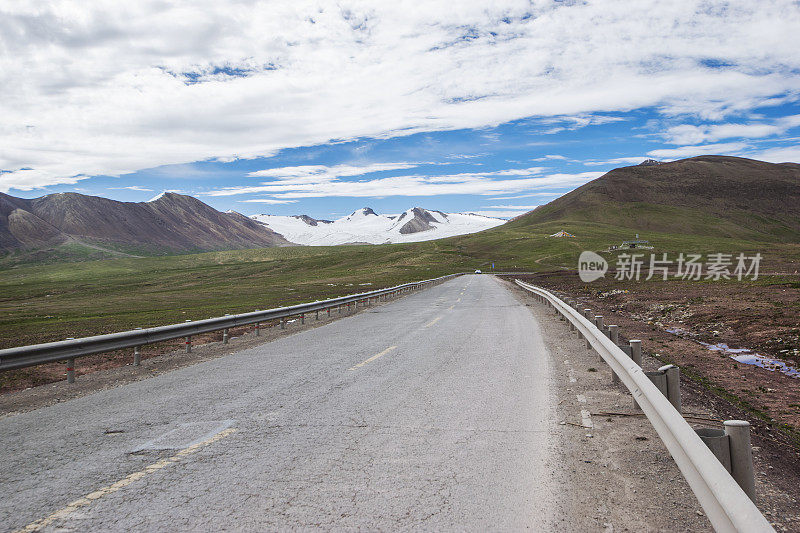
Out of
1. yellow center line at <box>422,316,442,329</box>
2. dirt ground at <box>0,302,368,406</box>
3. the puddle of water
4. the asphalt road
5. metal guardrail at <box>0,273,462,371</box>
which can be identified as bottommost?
the puddle of water

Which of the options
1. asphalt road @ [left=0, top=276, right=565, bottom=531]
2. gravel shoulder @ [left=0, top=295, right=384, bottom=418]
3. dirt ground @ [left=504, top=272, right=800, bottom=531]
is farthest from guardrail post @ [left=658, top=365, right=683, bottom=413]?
gravel shoulder @ [left=0, top=295, right=384, bottom=418]

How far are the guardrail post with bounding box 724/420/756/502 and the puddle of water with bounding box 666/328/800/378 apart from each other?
23.5 feet

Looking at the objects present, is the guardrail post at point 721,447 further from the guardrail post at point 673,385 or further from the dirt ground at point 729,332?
the dirt ground at point 729,332

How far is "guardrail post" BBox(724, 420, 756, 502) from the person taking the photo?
3443 millimetres

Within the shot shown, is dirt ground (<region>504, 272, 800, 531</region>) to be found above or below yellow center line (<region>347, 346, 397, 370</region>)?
below

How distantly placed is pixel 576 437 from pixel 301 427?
300cm

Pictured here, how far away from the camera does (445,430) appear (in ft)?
18.7

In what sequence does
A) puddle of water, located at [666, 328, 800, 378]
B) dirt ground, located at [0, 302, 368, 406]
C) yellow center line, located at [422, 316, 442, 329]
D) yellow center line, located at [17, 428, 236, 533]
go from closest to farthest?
yellow center line, located at [17, 428, 236, 533] < dirt ground, located at [0, 302, 368, 406] < puddle of water, located at [666, 328, 800, 378] < yellow center line, located at [422, 316, 442, 329]

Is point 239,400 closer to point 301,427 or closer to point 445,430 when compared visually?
point 301,427

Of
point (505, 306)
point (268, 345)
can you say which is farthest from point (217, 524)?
point (505, 306)

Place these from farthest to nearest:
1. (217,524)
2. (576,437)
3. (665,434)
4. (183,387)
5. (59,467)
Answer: (183,387), (576,437), (59,467), (665,434), (217,524)

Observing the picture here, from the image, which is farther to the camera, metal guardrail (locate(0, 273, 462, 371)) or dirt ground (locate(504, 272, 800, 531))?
metal guardrail (locate(0, 273, 462, 371))

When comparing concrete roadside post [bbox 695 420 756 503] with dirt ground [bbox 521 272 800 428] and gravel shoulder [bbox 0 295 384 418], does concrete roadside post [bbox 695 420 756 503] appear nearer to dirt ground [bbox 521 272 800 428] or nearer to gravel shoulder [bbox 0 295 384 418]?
dirt ground [bbox 521 272 800 428]

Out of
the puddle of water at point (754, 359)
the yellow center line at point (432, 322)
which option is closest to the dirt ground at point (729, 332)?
the puddle of water at point (754, 359)
